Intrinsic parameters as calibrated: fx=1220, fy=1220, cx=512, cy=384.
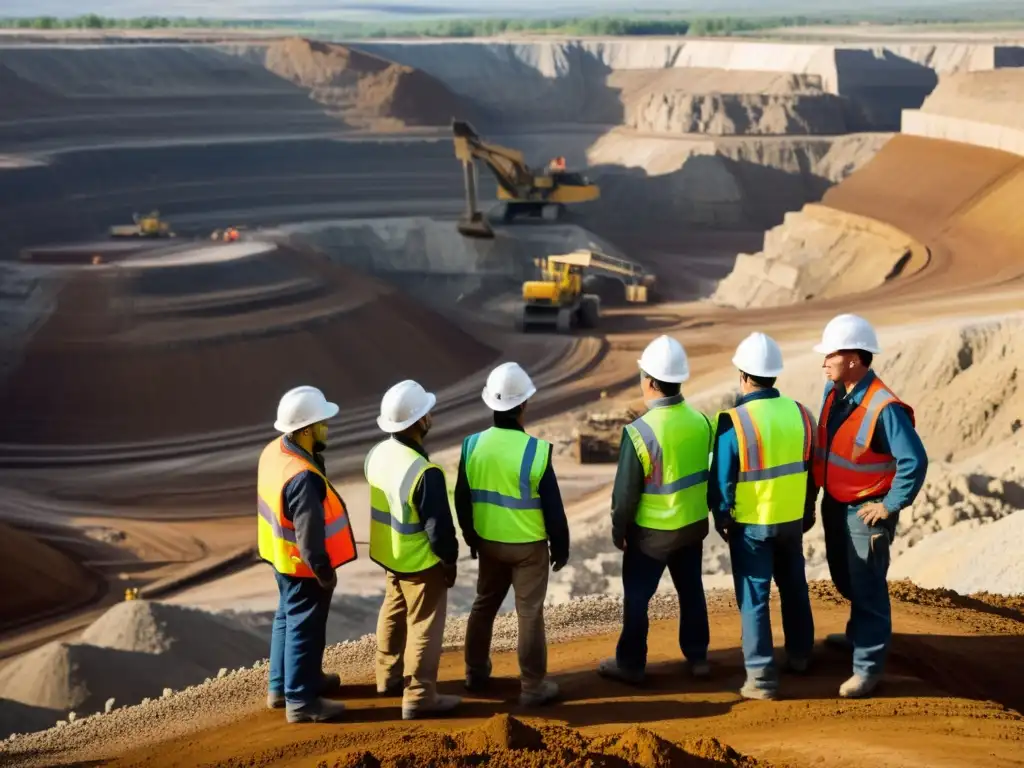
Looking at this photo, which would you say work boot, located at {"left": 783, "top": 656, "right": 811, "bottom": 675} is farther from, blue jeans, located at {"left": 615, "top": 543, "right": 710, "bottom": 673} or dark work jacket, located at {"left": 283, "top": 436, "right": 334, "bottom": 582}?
dark work jacket, located at {"left": 283, "top": 436, "right": 334, "bottom": 582}

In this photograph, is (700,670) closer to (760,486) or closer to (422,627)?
(760,486)

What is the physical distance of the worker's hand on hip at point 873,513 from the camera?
236 inches

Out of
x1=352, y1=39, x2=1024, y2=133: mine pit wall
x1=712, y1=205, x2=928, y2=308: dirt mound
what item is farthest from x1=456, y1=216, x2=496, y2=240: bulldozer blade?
x1=352, y1=39, x2=1024, y2=133: mine pit wall

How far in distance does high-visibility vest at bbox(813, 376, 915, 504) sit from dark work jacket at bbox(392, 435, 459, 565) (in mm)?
1942

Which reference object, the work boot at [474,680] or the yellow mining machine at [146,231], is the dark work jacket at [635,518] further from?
the yellow mining machine at [146,231]

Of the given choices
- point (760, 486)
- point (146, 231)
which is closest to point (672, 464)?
point (760, 486)

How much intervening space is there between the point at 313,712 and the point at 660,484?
2.16 m

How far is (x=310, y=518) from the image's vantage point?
604 cm

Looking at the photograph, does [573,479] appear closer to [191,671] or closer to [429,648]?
[191,671]

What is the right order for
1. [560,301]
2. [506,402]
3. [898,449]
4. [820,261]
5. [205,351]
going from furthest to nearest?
1. [820,261]
2. [560,301]
3. [205,351]
4. [506,402]
5. [898,449]

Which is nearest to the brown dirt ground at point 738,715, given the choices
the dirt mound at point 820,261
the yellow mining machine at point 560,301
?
the yellow mining machine at point 560,301

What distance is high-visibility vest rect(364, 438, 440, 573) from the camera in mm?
6180

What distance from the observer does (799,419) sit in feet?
20.2

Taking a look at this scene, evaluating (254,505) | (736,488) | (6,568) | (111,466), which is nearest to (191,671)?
(6,568)
